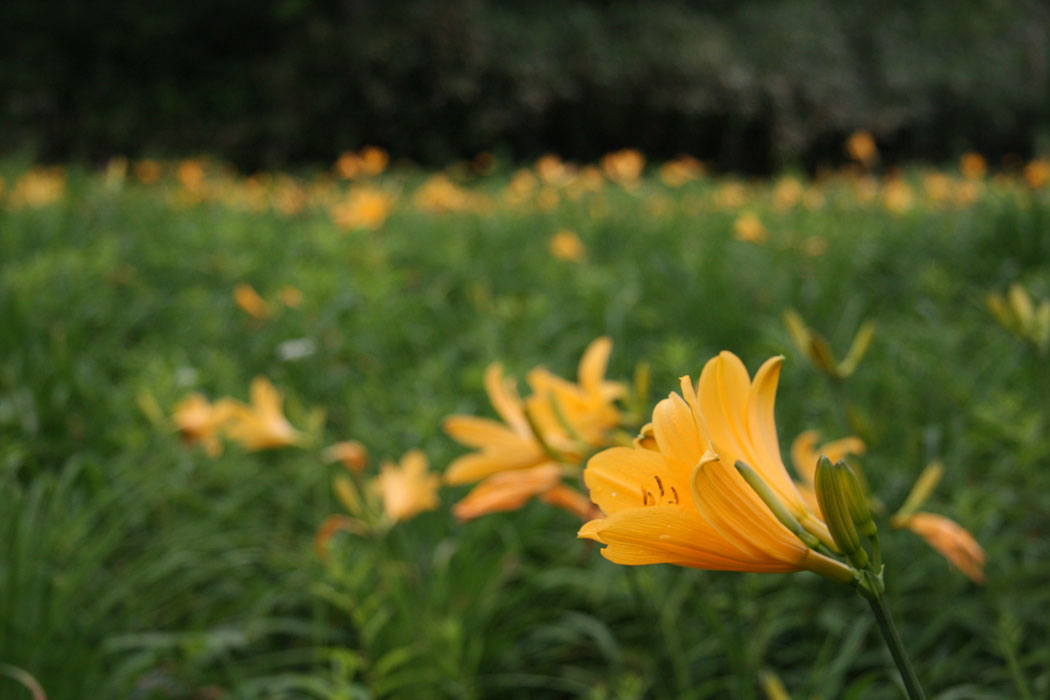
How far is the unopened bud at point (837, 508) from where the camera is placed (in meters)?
0.50

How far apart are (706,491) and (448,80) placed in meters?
8.38

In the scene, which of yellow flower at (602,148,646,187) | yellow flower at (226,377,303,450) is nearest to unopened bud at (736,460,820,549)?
yellow flower at (226,377,303,450)

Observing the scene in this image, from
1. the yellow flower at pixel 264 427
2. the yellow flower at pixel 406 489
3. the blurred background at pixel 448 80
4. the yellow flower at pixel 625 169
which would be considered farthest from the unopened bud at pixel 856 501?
the blurred background at pixel 448 80

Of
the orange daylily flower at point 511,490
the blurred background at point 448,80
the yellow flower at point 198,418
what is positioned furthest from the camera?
the blurred background at point 448,80

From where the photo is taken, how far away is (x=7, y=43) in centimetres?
944

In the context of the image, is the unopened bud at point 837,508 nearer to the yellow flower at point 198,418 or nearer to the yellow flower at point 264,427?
the yellow flower at point 264,427

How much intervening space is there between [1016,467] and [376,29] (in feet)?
27.5

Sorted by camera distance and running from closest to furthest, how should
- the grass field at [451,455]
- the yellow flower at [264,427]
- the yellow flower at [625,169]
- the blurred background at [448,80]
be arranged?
the grass field at [451,455]
the yellow flower at [264,427]
the yellow flower at [625,169]
the blurred background at [448,80]

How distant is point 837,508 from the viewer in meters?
0.50

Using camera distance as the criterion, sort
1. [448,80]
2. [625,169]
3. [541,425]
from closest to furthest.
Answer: [541,425] → [625,169] → [448,80]

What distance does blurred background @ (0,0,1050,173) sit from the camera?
8.62 meters

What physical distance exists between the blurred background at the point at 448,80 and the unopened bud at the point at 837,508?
8.05m

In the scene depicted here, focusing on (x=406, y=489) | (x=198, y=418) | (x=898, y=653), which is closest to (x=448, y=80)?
(x=198, y=418)

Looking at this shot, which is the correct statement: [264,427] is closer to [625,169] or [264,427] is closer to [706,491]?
[706,491]
